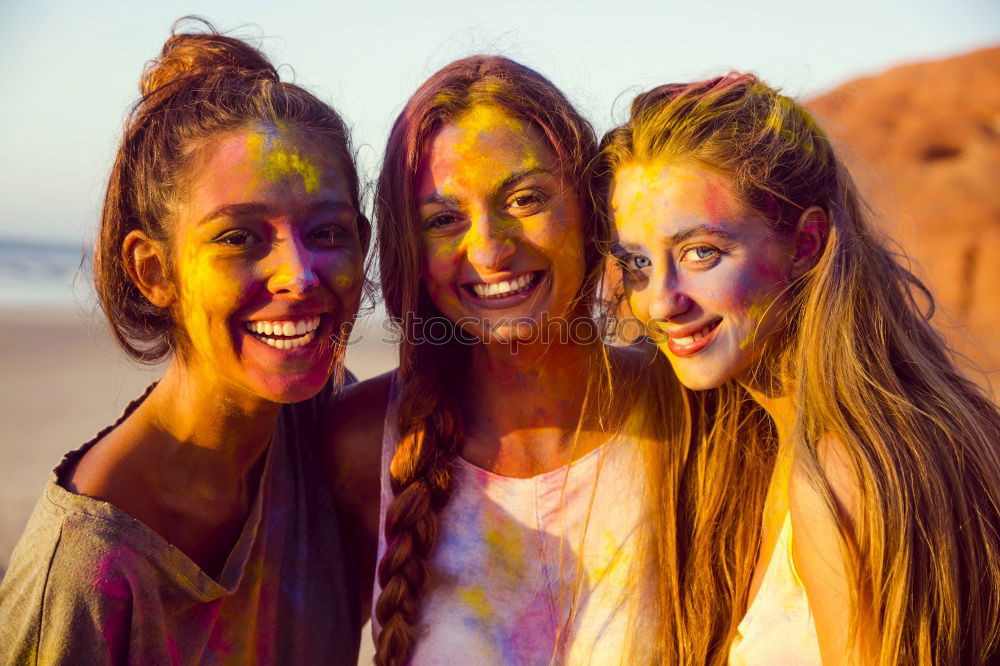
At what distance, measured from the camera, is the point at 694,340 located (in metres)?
2.61

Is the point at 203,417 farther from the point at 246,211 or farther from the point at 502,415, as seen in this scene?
the point at 502,415

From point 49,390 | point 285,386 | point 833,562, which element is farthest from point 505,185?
point 49,390

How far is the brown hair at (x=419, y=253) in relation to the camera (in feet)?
9.00

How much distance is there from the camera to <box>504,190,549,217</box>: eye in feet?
9.07

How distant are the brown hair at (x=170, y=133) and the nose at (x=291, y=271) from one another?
0.33 meters

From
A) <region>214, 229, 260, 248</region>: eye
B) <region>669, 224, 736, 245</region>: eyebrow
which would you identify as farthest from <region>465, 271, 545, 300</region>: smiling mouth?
<region>214, 229, 260, 248</region>: eye

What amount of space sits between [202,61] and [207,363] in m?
0.97

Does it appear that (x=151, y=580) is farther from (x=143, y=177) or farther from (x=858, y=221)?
(x=858, y=221)

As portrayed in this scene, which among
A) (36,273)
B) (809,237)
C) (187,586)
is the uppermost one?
(36,273)

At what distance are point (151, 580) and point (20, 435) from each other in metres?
5.81

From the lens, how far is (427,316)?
3.07m

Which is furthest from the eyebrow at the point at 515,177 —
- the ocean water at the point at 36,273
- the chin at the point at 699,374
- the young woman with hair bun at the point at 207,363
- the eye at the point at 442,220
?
the ocean water at the point at 36,273

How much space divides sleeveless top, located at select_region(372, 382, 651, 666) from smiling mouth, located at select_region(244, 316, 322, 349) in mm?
501

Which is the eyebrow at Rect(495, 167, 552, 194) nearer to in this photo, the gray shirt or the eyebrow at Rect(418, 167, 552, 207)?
the eyebrow at Rect(418, 167, 552, 207)
